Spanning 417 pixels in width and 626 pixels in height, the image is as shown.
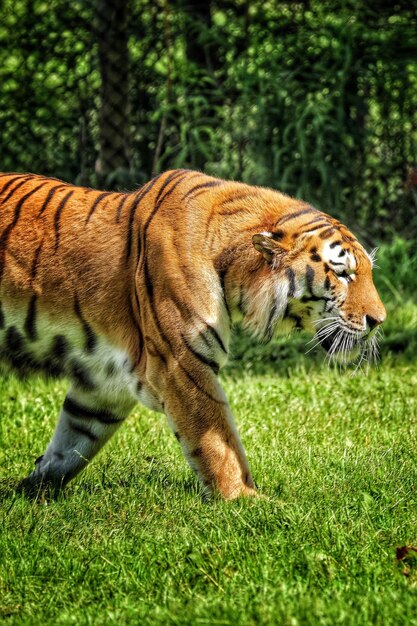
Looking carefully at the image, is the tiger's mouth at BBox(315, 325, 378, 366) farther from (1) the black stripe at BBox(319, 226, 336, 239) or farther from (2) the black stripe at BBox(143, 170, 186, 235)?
(2) the black stripe at BBox(143, 170, 186, 235)

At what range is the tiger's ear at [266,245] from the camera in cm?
368

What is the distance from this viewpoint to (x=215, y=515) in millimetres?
3408

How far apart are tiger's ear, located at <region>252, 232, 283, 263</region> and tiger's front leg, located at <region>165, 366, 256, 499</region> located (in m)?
0.47

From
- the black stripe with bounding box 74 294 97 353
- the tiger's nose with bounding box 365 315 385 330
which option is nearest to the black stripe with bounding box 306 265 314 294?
the tiger's nose with bounding box 365 315 385 330

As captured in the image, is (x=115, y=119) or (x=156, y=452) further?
(x=115, y=119)

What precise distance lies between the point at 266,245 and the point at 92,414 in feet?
3.39

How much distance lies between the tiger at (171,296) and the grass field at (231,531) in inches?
10.1

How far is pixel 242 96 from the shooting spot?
26.2 ft

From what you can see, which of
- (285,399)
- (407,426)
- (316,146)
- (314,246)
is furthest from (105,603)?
(316,146)

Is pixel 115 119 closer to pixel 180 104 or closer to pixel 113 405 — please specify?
pixel 180 104

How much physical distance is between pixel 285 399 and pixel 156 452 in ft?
3.47

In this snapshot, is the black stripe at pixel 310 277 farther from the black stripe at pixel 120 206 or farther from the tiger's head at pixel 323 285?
the black stripe at pixel 120 206

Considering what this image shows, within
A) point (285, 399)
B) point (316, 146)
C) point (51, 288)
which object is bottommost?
point (285, 399)

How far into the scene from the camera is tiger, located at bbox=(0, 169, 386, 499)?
3.67 meters
